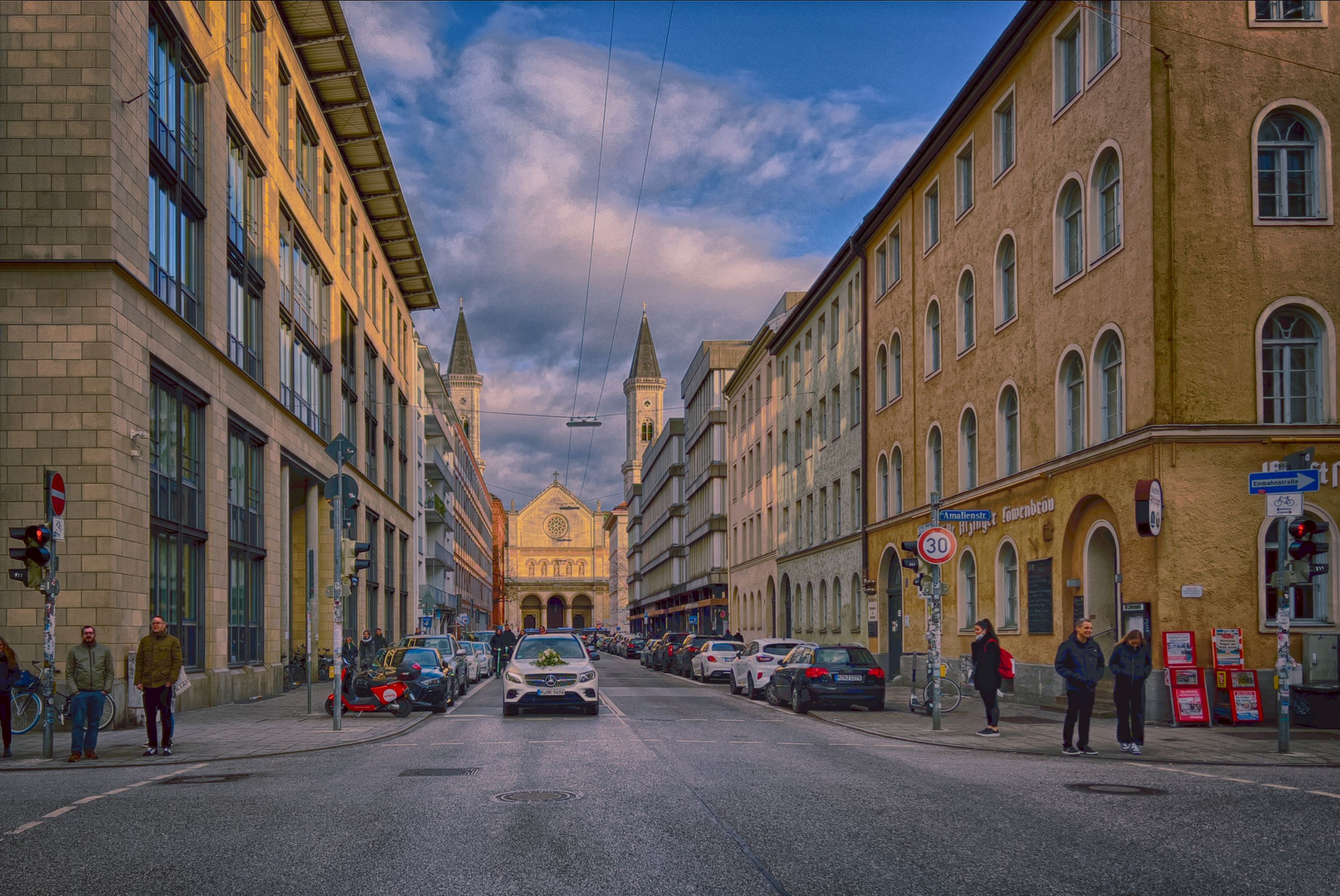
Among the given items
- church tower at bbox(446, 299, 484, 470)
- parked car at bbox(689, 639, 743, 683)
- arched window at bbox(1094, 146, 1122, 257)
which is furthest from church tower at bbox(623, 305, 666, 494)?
arched window at bbox(1094, 146, 1122, 257)

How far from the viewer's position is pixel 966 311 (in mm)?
31203

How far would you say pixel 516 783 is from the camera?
41.2 ft

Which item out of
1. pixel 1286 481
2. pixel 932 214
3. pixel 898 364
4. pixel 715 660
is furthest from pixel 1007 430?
pixel 715 660

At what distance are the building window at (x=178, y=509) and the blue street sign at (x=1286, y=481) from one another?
17.4 metres

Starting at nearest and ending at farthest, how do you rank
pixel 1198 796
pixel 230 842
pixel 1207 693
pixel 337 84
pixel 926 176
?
pixel 230 842 → pixel 1198 796 → pixel 1207 693 → pixel 926 176 → pixel 337 84

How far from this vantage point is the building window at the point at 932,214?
111 ft

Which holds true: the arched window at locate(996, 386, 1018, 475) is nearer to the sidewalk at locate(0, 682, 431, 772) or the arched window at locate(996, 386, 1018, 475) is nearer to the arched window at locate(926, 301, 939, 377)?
the arched window at locate(926, 301, 939, 377)

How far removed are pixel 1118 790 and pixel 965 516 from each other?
9437 mm

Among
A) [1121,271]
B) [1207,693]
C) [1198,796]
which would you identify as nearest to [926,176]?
[1121,271]

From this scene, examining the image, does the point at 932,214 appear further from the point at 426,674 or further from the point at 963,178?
the point at 426,674

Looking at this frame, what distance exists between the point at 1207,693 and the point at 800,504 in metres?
31.4

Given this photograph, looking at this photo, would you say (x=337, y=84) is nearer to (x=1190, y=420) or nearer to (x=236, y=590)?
Result: (x=236, y=590)

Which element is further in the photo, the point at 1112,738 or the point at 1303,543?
the point at 1112,738

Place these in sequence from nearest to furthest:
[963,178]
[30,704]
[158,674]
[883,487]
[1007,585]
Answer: [158,674] < [30,704] < [1007,585] < [963,178] < [883,487]
